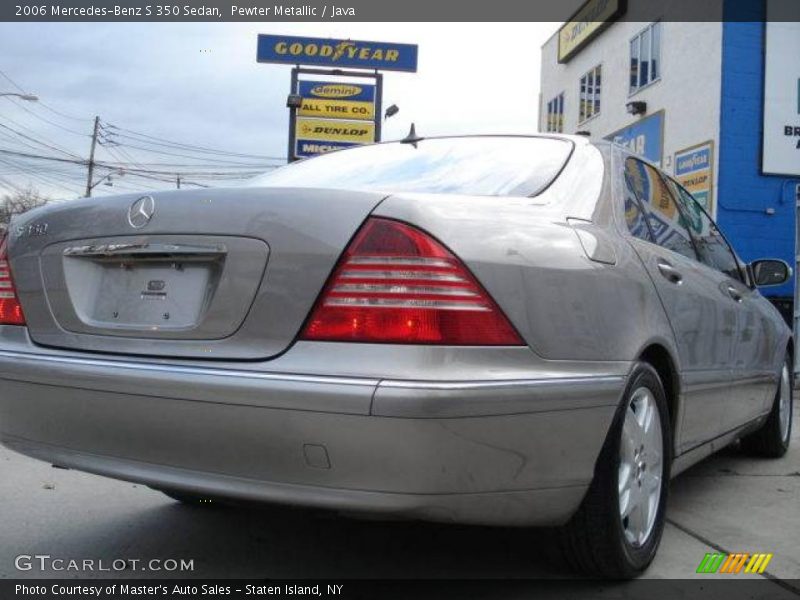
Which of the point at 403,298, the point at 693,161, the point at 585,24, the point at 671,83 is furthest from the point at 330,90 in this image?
the point at 403,298

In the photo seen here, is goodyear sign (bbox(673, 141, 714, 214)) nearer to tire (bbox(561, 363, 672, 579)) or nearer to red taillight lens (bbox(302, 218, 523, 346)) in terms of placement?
tire (bbox(561, 363, 672, 579))

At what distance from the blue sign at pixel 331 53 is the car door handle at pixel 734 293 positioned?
17594mm

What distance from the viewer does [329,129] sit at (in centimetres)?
2003

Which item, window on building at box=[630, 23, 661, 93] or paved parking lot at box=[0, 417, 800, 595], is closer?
paved parking lot at box=[0, 417, 800, 595]

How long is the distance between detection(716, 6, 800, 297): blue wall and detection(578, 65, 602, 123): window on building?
541cm

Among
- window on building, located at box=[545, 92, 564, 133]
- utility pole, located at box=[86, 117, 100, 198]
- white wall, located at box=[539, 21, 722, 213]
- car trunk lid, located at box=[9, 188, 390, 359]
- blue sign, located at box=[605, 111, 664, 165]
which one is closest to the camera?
car trunk lid, located at box=[9, 188, 390, 359]

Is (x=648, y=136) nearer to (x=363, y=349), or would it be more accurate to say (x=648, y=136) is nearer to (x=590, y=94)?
(x=590, y=94)

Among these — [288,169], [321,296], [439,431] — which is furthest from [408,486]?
[288,169]

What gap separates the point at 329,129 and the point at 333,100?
780mm

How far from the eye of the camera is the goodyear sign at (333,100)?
66.0 ft

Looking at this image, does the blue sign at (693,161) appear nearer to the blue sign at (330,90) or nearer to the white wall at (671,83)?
the white wall at (671,83)

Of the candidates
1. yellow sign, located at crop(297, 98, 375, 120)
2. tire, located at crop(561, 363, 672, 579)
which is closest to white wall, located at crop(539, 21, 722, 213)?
yellow sign, located at crop(297, 98, 375, 120)

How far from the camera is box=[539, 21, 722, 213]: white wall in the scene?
14.5 meters

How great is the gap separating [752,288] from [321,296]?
10.6 feet
